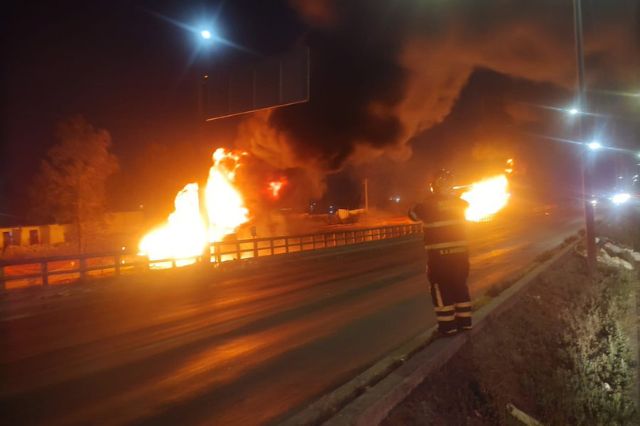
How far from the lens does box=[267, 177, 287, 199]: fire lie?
88.4ft

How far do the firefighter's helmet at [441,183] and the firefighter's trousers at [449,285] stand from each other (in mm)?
634

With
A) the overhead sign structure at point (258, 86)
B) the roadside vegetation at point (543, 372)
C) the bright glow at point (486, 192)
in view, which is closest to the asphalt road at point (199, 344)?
the roadside vegetation at point (543, 372)

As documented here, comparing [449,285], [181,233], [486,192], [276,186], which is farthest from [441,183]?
[486,192]

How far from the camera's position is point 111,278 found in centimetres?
1409

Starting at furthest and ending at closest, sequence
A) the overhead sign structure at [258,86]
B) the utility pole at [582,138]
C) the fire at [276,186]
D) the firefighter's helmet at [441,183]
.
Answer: the fire at [276,186] → the overhead sign structure at [258,86] → the utility pole at [582,138] → the firefighter's helmet at [441,183]

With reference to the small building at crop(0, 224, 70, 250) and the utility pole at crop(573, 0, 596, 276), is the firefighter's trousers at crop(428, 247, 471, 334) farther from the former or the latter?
the small building at crop(0, 224, 70, 250)

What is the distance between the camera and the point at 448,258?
17.6ft

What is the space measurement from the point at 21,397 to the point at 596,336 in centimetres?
671

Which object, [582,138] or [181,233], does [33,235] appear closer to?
[181,233]

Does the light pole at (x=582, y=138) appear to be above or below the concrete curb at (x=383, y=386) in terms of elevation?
above

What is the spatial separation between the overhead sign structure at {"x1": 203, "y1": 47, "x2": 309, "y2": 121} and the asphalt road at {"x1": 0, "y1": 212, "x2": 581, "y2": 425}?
204 inches

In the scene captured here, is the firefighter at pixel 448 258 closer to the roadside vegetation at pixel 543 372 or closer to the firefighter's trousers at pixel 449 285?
the firefighter's trousers at pixel 449 285

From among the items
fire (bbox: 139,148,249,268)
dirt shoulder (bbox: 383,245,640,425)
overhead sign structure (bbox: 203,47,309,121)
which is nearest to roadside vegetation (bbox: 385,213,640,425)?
dirt shoulder (bbox: 383,245,640,425)

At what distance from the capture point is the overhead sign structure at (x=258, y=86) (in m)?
14.4
